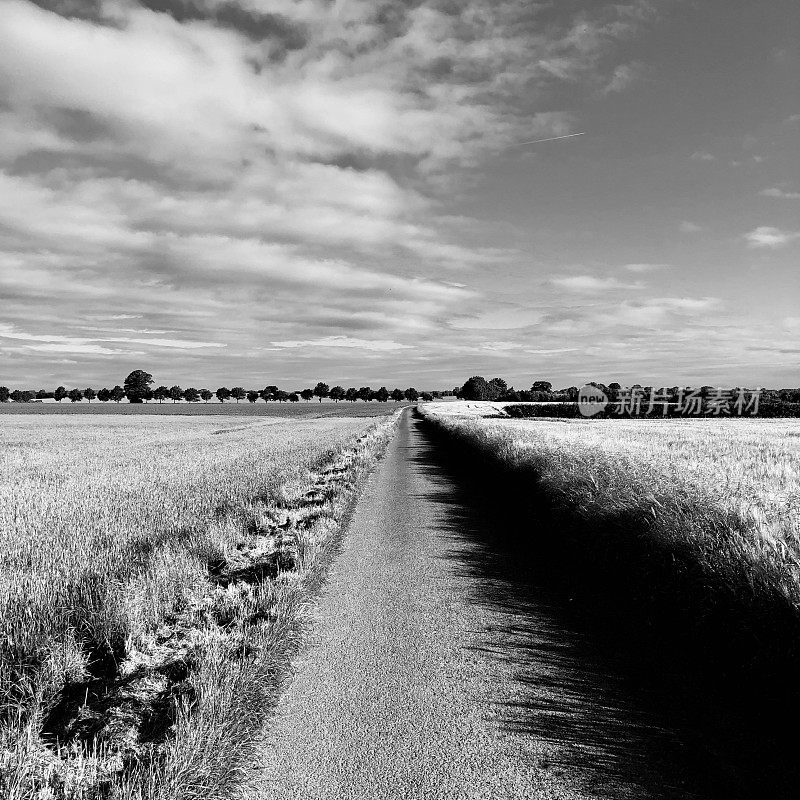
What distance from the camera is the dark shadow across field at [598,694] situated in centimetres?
344

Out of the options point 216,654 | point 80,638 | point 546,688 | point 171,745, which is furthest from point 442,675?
point 80,638

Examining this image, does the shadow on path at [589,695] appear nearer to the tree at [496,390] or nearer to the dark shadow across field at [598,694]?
the dark shadow across field at [598,694]

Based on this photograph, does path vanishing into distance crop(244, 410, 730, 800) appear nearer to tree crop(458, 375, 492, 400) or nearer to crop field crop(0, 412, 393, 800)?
crop field crop(0, 412, 393, 800)

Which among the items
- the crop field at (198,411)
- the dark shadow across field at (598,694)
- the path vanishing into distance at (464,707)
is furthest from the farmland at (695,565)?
the crop field at (198,411)

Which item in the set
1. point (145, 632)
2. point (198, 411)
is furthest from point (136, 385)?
point (145, 632)

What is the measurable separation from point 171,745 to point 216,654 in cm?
130

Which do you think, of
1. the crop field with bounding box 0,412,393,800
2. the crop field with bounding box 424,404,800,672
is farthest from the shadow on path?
the crop field with bounding box 0,412,393,800

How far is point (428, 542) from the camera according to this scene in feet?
32.3

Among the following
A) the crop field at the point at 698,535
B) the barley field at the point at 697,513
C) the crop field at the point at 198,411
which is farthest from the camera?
the crop field at the point at 198,411

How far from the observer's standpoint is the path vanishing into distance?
11.2ft

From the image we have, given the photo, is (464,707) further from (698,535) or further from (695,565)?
(698,535)

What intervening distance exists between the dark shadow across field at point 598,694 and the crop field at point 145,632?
219 cm

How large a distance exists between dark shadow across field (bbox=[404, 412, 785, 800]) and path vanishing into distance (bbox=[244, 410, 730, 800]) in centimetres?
1

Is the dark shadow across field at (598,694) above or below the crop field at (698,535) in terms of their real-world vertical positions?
below
